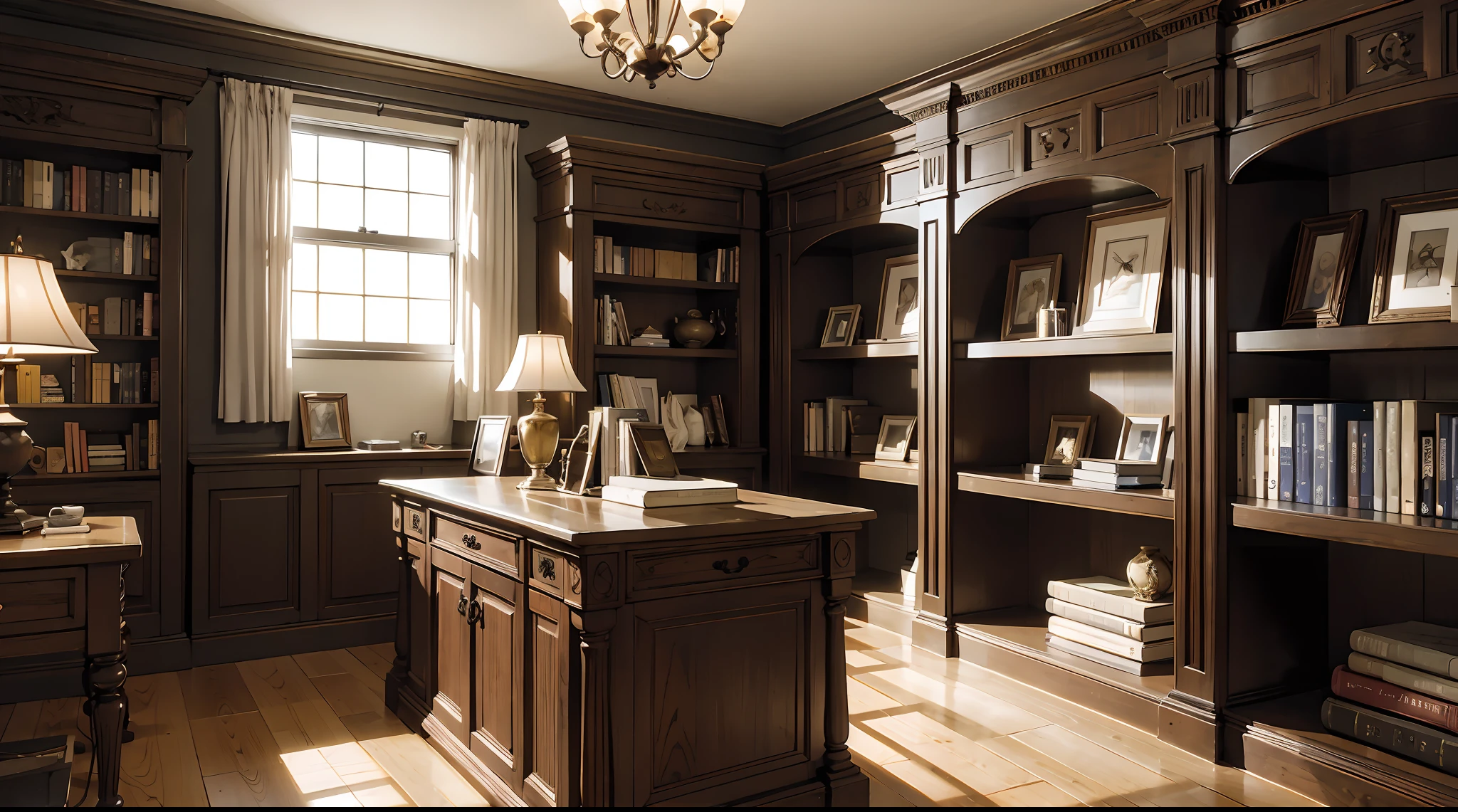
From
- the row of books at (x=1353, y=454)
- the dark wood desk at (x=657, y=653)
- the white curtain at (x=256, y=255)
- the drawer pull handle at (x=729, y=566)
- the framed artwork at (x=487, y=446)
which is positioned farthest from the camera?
the white curtain at (x=256, y=255)

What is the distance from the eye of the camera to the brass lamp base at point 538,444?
10.3ft

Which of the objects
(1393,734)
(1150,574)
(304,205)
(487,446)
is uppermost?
(304,205)

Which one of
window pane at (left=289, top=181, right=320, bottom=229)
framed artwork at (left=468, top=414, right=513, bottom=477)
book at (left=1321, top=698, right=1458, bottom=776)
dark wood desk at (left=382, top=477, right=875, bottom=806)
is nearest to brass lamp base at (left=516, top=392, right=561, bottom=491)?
dark wood desk at (left=382, top=477, right=875, bottom=806)

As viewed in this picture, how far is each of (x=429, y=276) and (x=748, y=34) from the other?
2082 mm

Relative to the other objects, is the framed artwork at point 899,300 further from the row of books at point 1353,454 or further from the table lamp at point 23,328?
the table lamp at point 23,328

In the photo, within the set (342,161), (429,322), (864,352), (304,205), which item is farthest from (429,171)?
(864,352)

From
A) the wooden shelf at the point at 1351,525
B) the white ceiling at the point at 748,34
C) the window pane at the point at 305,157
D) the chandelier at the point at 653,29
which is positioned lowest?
the wooden shelf at the point at 1351,525

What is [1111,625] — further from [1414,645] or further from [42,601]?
[42,601]

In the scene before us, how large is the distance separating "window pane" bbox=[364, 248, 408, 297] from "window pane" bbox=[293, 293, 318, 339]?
0.90 feet

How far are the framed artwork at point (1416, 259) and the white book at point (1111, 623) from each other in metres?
1.24

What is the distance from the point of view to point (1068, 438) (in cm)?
405

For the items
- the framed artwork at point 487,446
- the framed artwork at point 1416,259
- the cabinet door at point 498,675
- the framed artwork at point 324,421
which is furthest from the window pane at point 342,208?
the framed artwork at point 1416,259

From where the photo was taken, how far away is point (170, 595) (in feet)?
13.1

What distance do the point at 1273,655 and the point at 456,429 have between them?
3.82m
